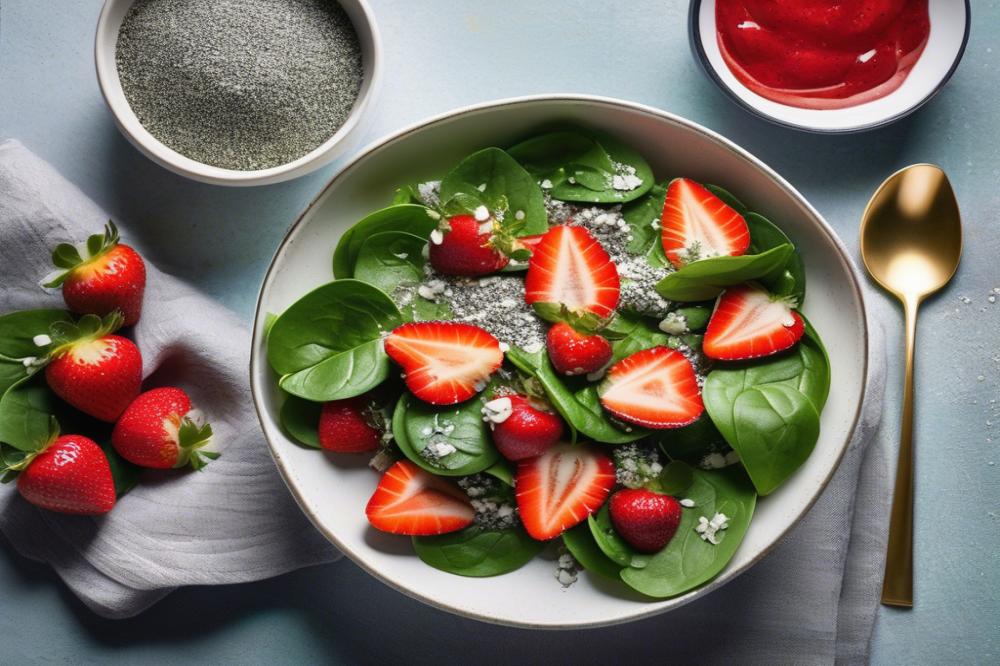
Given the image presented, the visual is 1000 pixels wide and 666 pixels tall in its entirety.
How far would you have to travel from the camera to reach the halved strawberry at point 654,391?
106cm

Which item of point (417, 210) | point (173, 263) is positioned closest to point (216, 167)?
point (173, 263)

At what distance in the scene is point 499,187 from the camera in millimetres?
1123

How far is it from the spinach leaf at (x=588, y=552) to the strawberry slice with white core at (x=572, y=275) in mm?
288

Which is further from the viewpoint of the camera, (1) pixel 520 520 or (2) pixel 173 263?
(2) pixel 173 263

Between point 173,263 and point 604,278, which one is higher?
point 604,278

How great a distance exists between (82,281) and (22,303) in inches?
5.3

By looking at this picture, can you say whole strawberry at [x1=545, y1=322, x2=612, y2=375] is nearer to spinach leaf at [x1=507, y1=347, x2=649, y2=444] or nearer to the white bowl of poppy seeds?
spinach leaf at [x1=507, y1=347, x2=649, y2=444]

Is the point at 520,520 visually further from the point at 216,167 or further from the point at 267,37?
the point at 267,37

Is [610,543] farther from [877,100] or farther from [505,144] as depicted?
[877,100]

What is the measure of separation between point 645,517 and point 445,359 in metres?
0.32

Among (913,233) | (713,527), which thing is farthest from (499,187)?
(913,233)

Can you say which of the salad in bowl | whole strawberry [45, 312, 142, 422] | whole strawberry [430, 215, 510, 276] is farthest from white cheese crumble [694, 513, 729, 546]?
whole strawberry [45, 312, 142, 422]

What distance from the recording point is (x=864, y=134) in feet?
4.16

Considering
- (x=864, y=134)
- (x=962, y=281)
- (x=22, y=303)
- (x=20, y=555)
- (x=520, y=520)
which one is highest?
(x=864, y=134)
